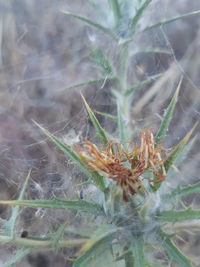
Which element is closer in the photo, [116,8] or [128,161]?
[128,161]

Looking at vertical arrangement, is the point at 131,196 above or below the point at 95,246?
above

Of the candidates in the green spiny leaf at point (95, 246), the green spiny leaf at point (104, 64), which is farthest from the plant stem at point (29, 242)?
the green spiny leaf at point (104, 64)

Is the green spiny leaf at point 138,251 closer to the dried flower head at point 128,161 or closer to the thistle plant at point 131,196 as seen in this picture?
the thistle plant at point 131,196

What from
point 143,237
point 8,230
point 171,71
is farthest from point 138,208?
point 171,71

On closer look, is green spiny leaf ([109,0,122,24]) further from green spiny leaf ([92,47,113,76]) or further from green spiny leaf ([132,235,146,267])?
green spiny leaf ([132,235,146,267])

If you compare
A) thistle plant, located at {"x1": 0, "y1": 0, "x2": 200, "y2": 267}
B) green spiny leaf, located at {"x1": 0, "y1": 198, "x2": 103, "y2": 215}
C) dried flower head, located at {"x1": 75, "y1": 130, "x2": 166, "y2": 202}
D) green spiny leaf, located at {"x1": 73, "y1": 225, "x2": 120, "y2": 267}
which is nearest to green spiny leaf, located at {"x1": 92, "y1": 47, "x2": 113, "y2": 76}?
thistle plant, located at {"x1": 0, "y1": 0, "x2": 200, "y2": 267}

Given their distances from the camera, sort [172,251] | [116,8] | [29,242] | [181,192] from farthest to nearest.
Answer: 1. [116,8]
2. [29,242]
3. [181,192]
4. [172,251]

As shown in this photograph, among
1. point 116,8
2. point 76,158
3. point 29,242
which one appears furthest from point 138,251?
point 116,8

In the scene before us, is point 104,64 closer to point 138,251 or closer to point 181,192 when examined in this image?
point 181,192
